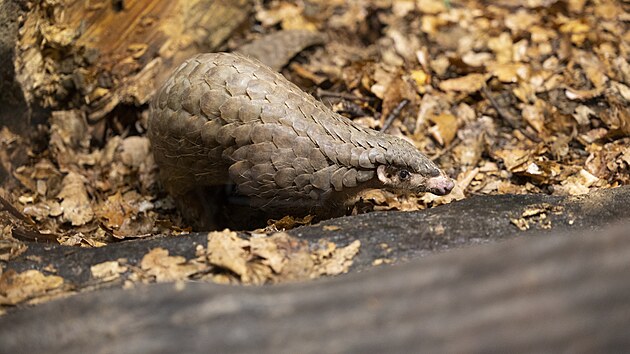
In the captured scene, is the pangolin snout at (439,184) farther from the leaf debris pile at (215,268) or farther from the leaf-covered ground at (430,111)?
the leaf debris pile at (215,268)

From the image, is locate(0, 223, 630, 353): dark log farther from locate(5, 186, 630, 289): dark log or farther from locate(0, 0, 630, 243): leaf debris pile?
locate(0, 0, 630, 243): leaf debris pile

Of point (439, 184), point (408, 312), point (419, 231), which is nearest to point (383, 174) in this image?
point (439, 184)

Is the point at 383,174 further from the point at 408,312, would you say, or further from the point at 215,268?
the point at 408,312

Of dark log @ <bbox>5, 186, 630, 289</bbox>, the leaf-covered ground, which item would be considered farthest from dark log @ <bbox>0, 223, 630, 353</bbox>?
the leaf-covered ground

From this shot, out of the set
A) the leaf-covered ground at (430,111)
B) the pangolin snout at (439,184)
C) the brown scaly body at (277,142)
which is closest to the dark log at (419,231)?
the pangolin snout at (439,184)

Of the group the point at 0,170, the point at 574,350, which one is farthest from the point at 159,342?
the point at 0,170

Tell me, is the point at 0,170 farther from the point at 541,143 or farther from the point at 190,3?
the point at 541,143
